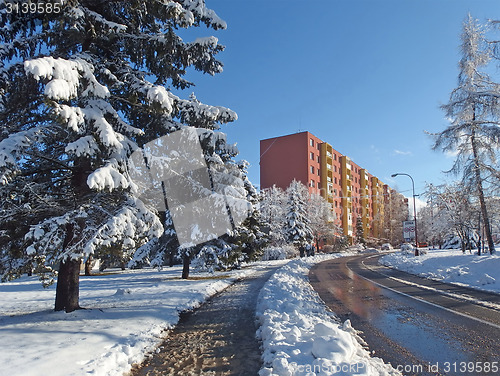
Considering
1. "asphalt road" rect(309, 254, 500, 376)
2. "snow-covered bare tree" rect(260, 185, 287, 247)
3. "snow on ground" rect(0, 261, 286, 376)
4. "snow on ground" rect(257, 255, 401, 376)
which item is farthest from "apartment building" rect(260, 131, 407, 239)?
"snow on ground" rect(257, 255, 401, 376)

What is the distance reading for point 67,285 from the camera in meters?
7.23

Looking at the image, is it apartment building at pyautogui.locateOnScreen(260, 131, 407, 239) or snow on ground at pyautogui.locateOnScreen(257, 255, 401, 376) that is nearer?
snow on ground at pyautogui.locateOnScreen(257, 255, 401, 376)

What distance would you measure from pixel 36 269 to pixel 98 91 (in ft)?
12.6

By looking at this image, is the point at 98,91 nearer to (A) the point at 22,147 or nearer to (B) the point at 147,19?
(A) the point at 22,147

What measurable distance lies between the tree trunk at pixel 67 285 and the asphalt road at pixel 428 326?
6.27 m

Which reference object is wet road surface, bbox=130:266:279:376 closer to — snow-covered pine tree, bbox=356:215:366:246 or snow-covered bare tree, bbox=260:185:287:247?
snow-covered bare tree, bbox=260:185:287:247

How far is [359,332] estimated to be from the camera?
5.73 metres

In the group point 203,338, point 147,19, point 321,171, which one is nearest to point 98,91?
point 147,19

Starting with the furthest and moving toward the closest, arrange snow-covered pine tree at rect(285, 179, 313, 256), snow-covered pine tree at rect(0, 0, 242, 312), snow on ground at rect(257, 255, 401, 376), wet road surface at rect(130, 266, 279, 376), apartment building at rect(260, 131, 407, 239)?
1. apartment building at rect(260, 131, 407, 239)
2. snow-covered pine tree at rect(285, 179, 313, 256)
3. snow-covered pine tree at rect(0, 0, 242, 312)
4. wet road surface at rect(130, 266, 279, 376)
5. snow on ground at rect(257, 255, 401, 376)

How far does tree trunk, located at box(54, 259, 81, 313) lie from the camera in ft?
23.7

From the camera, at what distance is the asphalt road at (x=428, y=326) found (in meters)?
4.22

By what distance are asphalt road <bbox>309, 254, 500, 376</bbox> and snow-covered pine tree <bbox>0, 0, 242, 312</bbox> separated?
4.96m

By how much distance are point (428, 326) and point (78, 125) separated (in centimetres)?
782

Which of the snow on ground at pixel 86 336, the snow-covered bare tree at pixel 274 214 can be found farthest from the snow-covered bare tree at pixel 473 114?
the snow-covered bare tree at pixel 274 214
